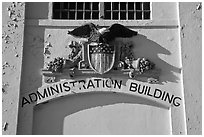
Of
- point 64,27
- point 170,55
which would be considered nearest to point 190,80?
point 170,55

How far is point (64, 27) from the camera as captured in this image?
12.4m

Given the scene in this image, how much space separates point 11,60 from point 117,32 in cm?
291

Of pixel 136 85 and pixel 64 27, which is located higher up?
pixel 64 27

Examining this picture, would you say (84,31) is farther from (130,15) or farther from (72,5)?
(130,15)

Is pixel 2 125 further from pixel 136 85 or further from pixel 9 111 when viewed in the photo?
pixel 136 85

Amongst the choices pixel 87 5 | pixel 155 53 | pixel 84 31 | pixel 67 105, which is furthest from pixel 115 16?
pixel 67 105

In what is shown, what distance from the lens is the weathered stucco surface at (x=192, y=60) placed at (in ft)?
37.7

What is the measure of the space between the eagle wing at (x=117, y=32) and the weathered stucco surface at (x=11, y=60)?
2.32 meters

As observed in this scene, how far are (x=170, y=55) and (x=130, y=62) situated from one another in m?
1.12

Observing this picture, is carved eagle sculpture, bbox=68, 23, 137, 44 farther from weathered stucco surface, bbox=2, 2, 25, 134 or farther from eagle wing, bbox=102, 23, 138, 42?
weathered stucco surface, bbox=2, 2, 25, 134

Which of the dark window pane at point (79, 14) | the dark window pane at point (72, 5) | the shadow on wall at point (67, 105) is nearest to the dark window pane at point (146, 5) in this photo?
the dark window pane at point (79, 14)

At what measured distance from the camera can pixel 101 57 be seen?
471 inches

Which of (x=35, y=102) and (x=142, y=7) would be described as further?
(x=142, y=7)

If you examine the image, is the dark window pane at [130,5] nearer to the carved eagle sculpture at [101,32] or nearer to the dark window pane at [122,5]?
the dark window pane at [122,5]
